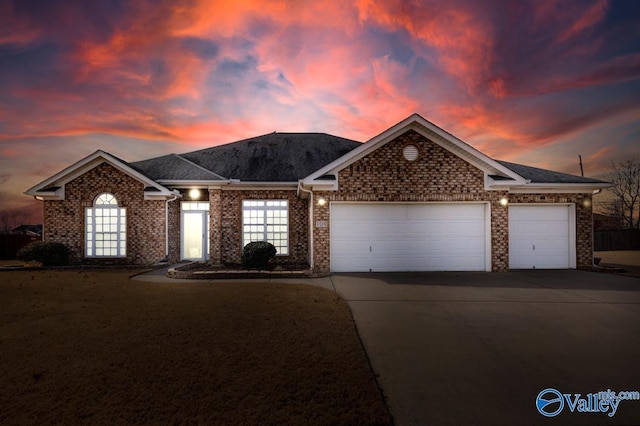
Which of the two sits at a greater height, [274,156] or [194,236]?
[274,156]

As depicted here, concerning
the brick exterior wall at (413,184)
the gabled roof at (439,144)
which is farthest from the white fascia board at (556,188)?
the brick exterior wall at (413,184)

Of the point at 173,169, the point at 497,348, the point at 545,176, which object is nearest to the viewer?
the point at 497,348

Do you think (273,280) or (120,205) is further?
(120,205)

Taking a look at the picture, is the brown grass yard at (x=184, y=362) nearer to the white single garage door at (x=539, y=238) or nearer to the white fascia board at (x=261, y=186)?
the white fascia board at (x=261, y=186)

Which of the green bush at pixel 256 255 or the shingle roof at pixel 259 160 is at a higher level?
the shingle roof at pixel 259 160

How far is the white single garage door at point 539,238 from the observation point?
1338 centimetres

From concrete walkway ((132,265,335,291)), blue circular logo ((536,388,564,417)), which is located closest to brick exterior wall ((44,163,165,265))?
concrete walkway ((132,265,335,291))

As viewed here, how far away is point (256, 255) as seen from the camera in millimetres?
12703

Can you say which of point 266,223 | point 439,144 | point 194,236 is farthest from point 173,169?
point 439,144

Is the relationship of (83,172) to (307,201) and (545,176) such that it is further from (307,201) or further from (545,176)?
(545,176)

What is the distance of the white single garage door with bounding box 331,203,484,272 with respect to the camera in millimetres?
12398

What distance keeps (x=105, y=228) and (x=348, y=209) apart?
10549 millimetres

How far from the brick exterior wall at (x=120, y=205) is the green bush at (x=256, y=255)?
4.31 metres

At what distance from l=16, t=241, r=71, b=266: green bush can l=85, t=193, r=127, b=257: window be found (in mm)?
993
